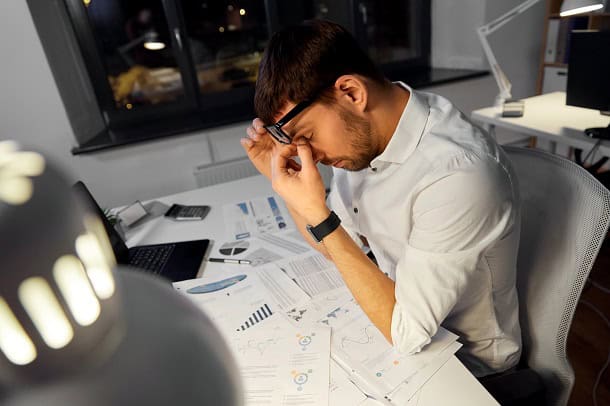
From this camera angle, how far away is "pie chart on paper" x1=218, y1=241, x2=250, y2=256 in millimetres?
1255

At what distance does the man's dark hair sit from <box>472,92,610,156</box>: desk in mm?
1455

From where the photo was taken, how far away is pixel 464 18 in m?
3.10

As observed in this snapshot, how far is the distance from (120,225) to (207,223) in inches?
12.7

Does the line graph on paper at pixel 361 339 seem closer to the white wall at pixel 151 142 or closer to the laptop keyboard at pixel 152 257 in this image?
the laptop keyboard at pixel 152 257

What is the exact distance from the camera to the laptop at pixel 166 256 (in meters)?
1.17

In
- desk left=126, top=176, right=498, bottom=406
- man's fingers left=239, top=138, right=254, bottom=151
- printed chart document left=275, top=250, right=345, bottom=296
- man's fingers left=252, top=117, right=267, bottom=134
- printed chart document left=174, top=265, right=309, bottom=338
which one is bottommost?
desk left=126, top=176, right=498, bottom=406

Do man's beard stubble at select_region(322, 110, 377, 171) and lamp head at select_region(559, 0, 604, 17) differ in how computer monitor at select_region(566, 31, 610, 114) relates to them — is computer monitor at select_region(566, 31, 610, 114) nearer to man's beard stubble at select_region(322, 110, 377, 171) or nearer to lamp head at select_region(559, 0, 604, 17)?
lamp head at select_region(559, 0, 604, 17)

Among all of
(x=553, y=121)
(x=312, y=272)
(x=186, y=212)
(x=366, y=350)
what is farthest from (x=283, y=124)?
(x=553, y=121)

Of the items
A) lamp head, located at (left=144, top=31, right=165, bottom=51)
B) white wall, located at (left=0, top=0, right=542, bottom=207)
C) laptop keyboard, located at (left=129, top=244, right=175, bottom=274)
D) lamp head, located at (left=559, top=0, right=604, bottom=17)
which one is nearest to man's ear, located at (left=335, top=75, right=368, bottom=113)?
laptop keyboard, located at (left=129, top=244, right=175, bottom=274)

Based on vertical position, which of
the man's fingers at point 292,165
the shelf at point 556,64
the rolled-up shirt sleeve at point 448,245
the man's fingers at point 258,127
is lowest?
the shelf at point 556,64

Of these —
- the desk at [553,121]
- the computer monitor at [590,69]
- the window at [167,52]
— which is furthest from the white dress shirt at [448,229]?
the window at [167,52]

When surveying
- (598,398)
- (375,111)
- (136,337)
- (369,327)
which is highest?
(136,337)

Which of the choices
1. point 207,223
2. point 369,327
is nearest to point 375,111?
point 369,327

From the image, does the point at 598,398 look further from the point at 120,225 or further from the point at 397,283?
the point at 120,225
